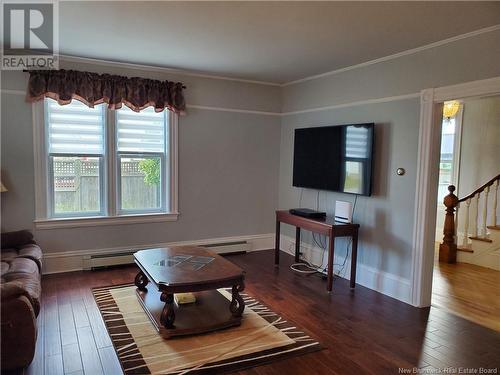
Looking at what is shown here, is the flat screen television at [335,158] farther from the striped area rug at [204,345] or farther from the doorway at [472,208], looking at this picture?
the striped area rug at [204,345]

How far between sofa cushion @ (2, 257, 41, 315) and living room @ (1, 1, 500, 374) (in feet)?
0.07

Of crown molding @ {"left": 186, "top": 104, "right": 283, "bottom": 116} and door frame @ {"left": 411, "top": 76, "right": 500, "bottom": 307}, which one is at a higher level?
crown molding @ {"left": 186, "top": 104, "right": 283, "bottom": 116}

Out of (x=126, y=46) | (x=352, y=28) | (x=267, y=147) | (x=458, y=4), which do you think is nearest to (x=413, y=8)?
(x=458, y=4)

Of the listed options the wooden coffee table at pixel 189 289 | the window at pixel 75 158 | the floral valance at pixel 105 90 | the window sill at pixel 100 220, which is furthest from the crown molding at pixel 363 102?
the window at pixel 75 158

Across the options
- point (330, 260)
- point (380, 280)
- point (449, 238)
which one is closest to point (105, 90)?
point (330, 260)

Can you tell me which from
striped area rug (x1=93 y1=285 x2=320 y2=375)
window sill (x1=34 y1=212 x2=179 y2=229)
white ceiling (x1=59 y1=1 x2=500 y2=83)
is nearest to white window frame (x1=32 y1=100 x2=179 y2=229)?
window sill (x1=34 y1=212 x2=179 y2=229)

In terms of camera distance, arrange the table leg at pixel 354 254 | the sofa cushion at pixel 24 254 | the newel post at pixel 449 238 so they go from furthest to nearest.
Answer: the newel post at pixel 449 238
the table leg at pixel 354 254
the sofa cushion at pixel 24 254

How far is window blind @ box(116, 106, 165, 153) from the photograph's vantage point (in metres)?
4.70

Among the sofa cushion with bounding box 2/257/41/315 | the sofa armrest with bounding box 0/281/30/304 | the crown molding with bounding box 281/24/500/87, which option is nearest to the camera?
the sofa armrest with bounding box 0/281/30/304

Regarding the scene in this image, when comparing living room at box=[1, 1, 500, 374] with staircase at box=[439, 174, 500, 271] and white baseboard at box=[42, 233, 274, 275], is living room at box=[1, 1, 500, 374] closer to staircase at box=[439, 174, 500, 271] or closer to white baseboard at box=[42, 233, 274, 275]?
white baseboard at box=[42, 233, 274, 275]

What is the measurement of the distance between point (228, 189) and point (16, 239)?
2.62 meters

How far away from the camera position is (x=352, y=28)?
3.11 m

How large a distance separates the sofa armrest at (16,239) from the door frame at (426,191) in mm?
3919

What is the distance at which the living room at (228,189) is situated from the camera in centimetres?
277
